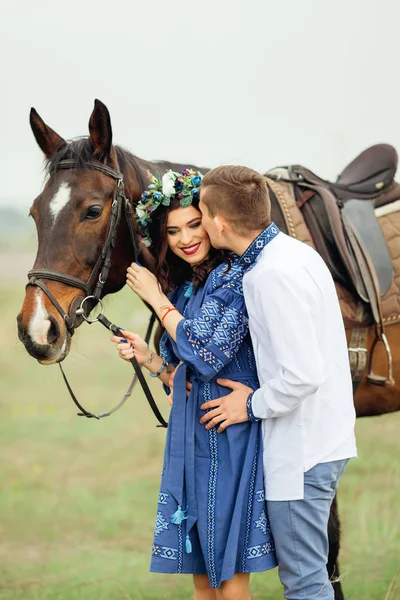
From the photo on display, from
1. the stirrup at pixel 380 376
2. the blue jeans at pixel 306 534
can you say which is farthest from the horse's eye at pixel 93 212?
the stirrup at pixel 380 376

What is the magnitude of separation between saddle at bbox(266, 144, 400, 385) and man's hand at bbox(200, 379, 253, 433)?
1.18 m

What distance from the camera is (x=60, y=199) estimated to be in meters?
2.43

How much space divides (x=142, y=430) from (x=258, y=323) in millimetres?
5717

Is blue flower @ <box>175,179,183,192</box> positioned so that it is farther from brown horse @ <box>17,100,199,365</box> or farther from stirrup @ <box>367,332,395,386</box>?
stirrup @ <box>367,332,395,386</box>

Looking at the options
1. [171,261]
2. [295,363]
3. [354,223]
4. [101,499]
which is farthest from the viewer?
[101,499]

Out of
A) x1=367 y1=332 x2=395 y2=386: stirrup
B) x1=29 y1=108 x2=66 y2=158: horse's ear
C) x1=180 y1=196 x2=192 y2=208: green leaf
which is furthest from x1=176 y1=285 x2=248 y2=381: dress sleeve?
x1=367 y1=332 x2=395 y2=386: stirrup

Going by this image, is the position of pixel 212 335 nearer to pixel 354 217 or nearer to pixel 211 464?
pixel 211 464

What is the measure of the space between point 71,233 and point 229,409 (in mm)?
825

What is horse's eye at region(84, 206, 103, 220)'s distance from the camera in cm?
248

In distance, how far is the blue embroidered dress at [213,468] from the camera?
2.08m

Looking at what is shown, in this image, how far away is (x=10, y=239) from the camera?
1028 cm

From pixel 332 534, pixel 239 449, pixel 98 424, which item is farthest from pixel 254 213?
pixel 98 424

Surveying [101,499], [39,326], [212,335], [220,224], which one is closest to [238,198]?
[220,224]

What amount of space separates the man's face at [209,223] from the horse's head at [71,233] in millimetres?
496
